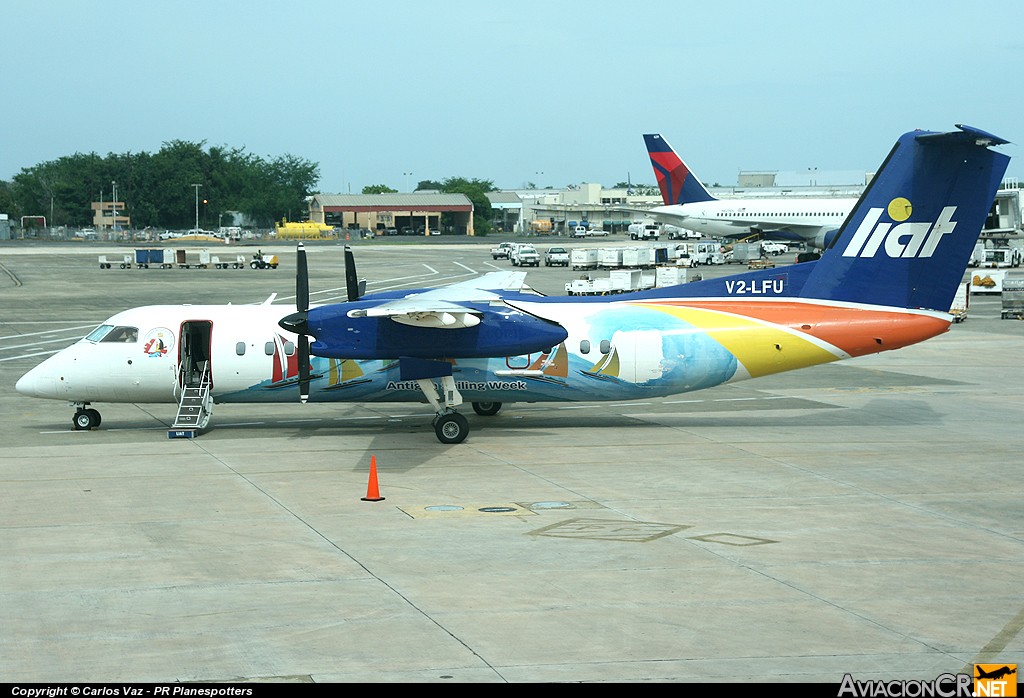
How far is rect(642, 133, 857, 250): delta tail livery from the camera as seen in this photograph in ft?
271

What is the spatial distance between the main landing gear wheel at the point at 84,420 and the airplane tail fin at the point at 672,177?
6335cm

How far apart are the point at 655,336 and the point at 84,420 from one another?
12.9 meters

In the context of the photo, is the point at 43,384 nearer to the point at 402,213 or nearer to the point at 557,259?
the point at 557,259

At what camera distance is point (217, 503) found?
1809cm

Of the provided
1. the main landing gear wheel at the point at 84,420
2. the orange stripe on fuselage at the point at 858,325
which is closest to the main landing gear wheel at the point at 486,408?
the orange stripe on fuselage at the point at 858,325

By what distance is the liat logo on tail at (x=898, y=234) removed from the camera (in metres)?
24.2

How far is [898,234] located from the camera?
24359mm

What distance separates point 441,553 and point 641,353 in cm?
994

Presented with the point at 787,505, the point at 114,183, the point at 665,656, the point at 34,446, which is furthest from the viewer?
the point at 114,183

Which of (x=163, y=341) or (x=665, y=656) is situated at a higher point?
(x=163, y=341)

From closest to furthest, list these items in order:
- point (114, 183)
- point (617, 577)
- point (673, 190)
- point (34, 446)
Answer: point (617, 577) → point (34, 446) → point (673, 190) → point (114, 183)

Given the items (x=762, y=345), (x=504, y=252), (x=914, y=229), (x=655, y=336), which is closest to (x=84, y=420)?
(x=655, y=336)

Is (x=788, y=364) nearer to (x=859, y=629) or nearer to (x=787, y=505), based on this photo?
(x=787, y=505)

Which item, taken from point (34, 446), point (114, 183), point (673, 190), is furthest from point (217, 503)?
point (114, 183)
